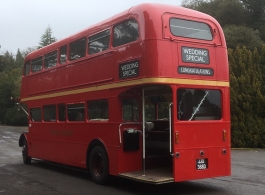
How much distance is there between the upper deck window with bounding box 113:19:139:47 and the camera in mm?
9742

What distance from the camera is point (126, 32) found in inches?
398

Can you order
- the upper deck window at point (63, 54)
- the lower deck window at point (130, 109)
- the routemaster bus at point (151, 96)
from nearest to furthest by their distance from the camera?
the routemaster bus at point (151, 96), the lower deck window at point (130, 109), the upper deck window at point (63, 54)

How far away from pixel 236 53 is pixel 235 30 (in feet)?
88.8

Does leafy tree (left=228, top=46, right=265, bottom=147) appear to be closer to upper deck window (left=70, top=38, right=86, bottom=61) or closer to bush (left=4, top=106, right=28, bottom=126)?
upper deck window (left=70, top=38, right=86, bottom=61)

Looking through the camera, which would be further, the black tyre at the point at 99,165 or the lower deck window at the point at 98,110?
the lower deck window at the point at 98,110

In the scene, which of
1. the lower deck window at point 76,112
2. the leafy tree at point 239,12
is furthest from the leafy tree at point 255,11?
the lower deck window at point 76,112

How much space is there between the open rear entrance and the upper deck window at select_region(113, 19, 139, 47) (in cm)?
120

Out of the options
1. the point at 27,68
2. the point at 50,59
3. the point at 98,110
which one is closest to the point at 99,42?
the point at 98,110

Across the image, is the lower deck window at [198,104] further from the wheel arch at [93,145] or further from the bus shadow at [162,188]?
the wheel arch at [93,145]

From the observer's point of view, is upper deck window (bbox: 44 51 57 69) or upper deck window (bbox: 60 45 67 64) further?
upper deck window (bbox: 44 51 57 69)

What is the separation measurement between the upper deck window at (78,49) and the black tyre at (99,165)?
2.79 m

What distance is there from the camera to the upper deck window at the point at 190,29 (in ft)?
31.4

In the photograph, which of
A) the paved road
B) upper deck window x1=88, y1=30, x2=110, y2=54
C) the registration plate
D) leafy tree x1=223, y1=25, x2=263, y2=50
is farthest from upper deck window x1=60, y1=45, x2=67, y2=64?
leafy tree x1=223, y1=25, x2=263, y2=50

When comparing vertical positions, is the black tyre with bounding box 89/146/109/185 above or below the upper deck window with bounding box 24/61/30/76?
below
